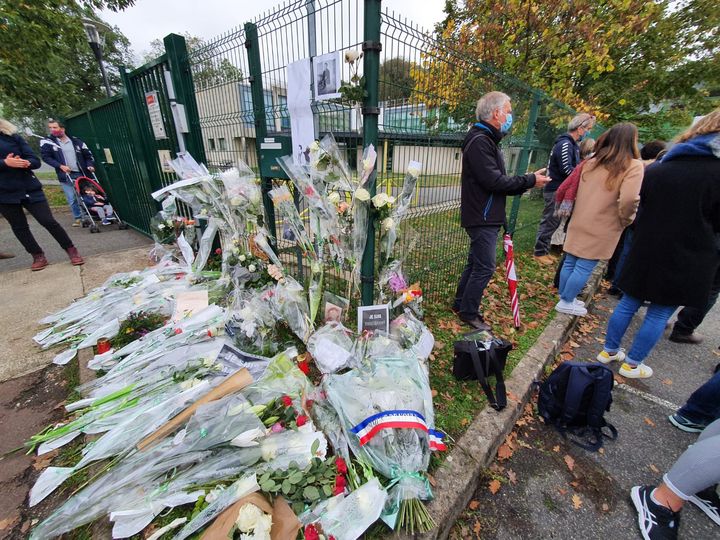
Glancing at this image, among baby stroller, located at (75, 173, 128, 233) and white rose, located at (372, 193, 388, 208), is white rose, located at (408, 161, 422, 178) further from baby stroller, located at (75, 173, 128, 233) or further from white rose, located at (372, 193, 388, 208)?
baby stroller, located at (75, 173, 128, 233)

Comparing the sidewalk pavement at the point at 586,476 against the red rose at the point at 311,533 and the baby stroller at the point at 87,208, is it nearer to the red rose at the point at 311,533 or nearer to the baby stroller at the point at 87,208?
the red rose at the point at 311,533

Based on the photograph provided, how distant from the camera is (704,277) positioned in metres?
2.22

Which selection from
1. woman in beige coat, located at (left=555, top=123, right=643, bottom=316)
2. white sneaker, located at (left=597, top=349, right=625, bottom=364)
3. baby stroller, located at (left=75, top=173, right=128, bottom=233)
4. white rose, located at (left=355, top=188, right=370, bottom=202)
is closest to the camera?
white rose, located at (left=355, top=188, right=370, bottom=202)

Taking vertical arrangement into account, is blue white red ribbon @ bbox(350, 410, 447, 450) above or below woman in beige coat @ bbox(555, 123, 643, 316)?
below

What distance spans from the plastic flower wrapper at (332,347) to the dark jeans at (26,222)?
4.37 metres

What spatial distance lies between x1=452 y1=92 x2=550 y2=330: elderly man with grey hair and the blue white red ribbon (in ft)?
5.59

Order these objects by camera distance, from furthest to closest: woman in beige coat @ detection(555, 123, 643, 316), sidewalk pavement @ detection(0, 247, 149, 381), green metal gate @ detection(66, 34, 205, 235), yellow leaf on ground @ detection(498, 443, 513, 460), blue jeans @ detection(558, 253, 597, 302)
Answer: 1. green metal gate @ detection(66, 34, 205, 235)
2. blue jeans @ detection(558, 253, 597, 302)
3. woman in beige coat @ detection(555, 123, 643, 316)
4. sidewalk pavement @ detection(0, 247, 149, 381)
5. yellow leaf on ground @ detection(498, 443, 513, 460)

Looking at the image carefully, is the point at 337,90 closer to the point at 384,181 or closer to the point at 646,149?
the point at 384,181

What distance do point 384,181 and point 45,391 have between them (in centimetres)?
307

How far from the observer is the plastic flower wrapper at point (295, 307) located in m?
2.63

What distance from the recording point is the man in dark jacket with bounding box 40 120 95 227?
18.5ft

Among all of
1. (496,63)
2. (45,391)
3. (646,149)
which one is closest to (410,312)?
(45,391)

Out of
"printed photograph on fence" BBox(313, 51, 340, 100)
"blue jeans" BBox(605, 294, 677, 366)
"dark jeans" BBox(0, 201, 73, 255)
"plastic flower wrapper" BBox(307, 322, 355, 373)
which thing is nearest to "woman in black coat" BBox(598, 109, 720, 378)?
"blue jeans" BBox(605, 294, 677, 366)

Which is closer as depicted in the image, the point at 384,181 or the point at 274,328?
the point at 384,181
